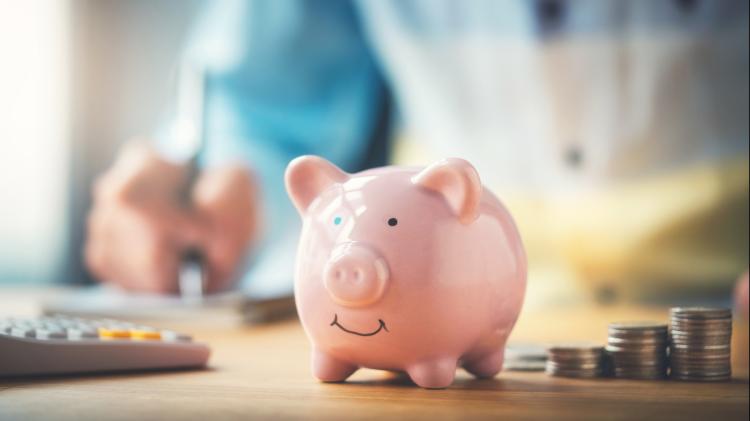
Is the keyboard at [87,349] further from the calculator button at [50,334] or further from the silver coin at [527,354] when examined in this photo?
the silver coin at [527,354]

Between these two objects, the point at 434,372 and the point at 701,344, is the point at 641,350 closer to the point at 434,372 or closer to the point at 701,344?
the point at 701,344

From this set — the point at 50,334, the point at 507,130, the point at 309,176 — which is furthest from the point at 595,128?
the point at 50,334

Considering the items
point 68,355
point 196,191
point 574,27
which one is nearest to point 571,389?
point 68,355

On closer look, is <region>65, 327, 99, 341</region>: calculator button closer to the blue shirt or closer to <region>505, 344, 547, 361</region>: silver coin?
<region>505, 344, 547, 361</region>: silver coin

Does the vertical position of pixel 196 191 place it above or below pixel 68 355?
above

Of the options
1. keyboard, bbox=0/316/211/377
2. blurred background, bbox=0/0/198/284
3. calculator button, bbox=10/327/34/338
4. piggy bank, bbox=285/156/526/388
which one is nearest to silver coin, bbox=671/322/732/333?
piggy bank, bbox=285/156/526/388

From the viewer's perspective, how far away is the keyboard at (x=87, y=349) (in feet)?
2.26

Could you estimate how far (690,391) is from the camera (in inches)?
23.9

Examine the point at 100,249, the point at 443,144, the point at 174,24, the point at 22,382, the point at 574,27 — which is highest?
the point at 174,24

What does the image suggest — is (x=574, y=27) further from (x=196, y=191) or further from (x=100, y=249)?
(x=100, y=249)

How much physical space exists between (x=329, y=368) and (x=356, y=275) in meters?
0.11

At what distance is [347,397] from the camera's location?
0.61 metres

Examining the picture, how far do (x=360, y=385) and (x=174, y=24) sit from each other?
5.88 feet

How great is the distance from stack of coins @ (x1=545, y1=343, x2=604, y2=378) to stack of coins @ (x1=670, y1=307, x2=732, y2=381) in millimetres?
56
